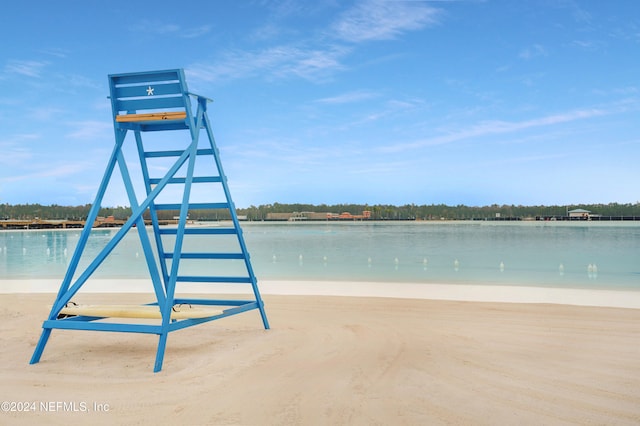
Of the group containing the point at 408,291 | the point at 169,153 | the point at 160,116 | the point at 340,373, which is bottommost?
the point at 408,291

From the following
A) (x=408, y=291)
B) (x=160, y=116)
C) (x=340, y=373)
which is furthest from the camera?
(x=408, y=291)

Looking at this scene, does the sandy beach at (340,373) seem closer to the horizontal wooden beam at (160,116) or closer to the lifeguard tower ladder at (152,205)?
the lifeguard tower ladder at (152,205)

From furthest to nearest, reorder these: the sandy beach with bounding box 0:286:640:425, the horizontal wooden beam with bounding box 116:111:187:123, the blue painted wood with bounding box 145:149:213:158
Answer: the blue painted wood with bounding box 145:149:213:158 → the horizontal wooden beam with bounding box 116:111:187:123 → the sandy beach with bounding box 0:286:640:425

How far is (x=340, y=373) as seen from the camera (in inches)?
159

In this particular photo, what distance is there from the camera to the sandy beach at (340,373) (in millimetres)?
3240

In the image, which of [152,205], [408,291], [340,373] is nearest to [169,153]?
[152,205]

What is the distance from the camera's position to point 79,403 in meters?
3.44

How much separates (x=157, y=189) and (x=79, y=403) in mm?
1870

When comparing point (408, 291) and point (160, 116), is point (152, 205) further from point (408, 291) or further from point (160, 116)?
point (408, 291)

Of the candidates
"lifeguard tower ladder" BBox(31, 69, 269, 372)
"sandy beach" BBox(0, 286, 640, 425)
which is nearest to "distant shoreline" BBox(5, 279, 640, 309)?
"sandy beach" BBox(0, 286, 640, 425)

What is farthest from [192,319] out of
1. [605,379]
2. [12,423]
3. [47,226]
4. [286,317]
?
[47,226]

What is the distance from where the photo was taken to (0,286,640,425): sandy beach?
324 centimetres

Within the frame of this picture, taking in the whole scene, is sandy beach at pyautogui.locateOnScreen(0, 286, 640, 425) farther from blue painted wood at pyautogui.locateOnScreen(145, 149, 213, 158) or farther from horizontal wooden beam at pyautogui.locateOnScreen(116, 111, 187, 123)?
horizontal wooden beam at pyautogui.locateOnScreen(116, 111, 187, 123)

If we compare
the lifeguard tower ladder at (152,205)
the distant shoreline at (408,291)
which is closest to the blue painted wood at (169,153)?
the lifeguard tower ladder at (152,205)
